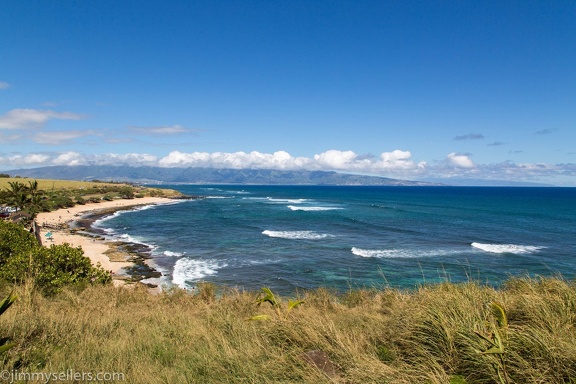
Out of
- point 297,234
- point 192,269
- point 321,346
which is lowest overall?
point 192,269

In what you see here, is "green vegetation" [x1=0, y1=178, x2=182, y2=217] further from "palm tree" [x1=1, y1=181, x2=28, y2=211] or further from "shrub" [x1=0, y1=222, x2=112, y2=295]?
"shrub" [x1=0, y1=222, x2=112, y2=295]

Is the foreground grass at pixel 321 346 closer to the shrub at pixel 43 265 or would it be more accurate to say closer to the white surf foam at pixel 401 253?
the shrub at pixel 43 265

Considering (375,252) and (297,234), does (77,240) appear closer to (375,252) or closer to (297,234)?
(297,234)

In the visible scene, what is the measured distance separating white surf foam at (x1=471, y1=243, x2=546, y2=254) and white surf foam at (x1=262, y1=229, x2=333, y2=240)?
57.0 feet

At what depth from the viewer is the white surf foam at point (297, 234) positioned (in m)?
42.0

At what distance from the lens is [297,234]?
146 feet

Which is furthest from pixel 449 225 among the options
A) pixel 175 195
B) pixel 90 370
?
pixel 175 195

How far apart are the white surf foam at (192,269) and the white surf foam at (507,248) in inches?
1055

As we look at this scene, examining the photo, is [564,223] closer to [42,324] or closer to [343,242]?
[343,242]

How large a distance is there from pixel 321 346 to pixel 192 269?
2397cm

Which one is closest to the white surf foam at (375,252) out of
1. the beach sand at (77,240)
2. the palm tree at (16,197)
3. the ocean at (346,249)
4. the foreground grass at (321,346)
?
the ocean at (346,249)

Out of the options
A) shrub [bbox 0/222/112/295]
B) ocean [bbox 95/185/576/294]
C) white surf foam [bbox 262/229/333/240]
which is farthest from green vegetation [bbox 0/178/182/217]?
white surf foam [bbox 262/229/333/240]

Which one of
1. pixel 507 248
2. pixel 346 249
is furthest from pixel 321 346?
pixel 507 248

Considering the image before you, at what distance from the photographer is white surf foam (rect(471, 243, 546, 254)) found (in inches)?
1321
